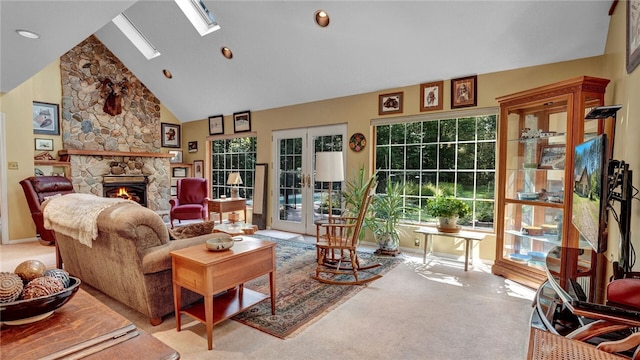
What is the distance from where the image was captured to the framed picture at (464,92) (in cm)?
391

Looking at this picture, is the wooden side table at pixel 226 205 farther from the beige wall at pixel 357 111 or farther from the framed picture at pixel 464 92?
the framed picture at pixel 464 92

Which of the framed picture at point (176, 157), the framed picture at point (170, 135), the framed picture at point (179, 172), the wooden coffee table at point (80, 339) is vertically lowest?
the wooden coffee table at point (80, 339)

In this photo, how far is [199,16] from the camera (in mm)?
4758

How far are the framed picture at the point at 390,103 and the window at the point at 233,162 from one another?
9.51 ft

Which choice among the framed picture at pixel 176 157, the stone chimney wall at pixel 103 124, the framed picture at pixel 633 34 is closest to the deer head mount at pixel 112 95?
the stone chimney wall at pixel 103 124

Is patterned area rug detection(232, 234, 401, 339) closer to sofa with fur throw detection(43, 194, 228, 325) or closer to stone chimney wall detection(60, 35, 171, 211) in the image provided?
sofa with fur throw detection(43, 194, 228, 325)

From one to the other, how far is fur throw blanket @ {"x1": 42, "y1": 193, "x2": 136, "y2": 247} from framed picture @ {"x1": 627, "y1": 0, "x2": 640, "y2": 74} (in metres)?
3.70

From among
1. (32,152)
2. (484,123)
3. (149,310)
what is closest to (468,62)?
(484,123)

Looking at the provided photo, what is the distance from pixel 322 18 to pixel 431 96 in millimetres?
1764

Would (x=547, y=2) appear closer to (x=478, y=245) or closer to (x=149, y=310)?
(x=478, y=245)

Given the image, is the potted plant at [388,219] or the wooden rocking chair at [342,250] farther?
the potted plant at [388,219]

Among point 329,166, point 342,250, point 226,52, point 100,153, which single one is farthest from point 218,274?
point 100,153

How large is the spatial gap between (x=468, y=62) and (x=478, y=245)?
231 centimetres

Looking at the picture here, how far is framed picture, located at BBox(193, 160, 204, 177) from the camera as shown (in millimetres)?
7320
